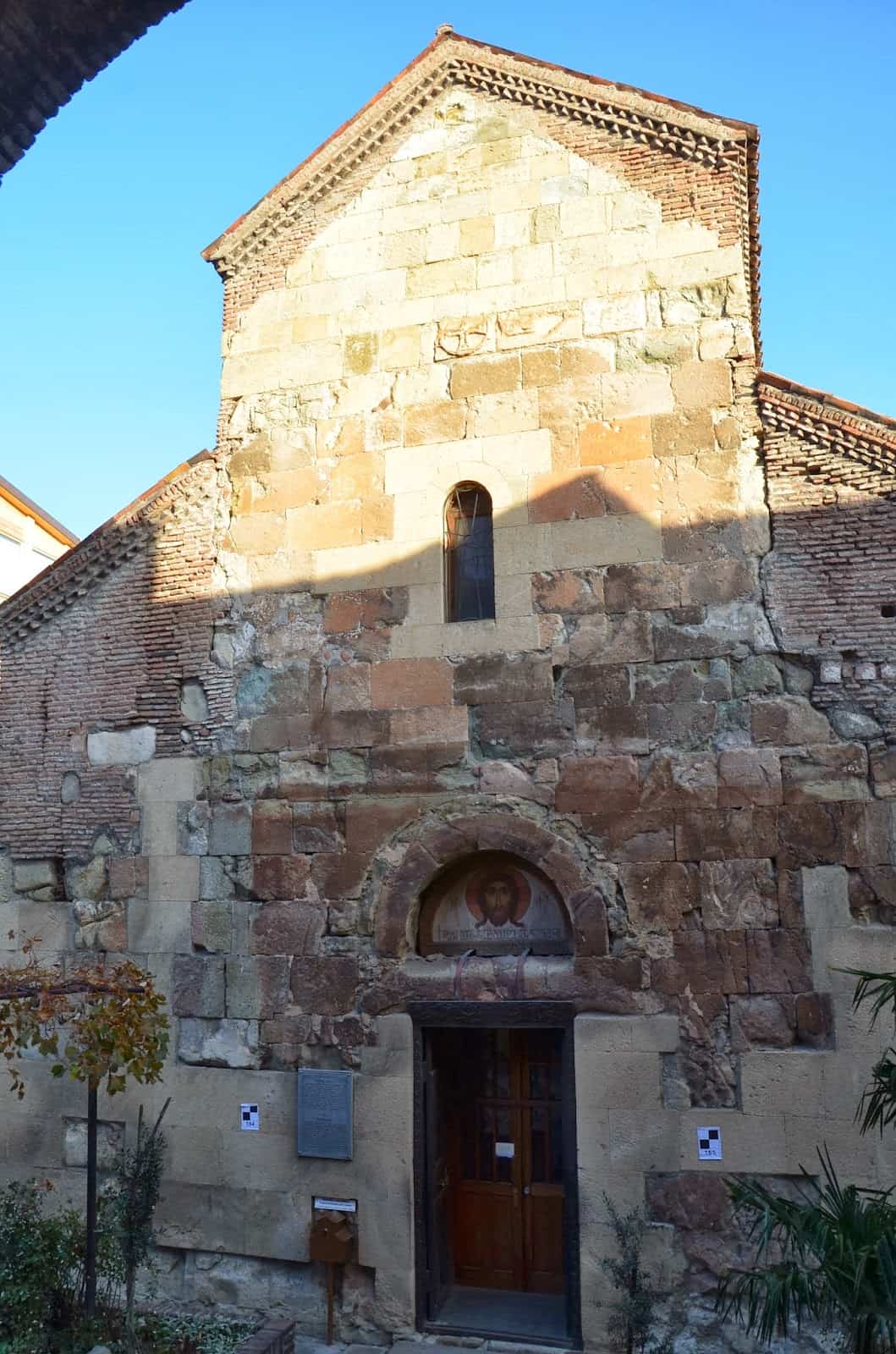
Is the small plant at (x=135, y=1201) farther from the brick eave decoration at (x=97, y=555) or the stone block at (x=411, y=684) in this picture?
the brick eave decoration at (x=97, y=555)

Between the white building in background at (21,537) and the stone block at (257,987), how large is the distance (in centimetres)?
1325

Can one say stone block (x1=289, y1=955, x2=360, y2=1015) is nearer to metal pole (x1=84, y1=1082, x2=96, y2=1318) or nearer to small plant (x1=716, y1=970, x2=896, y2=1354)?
metal pole (x1=84, y1=1082, x2=96, y2=1318)

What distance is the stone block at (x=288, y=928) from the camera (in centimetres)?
966

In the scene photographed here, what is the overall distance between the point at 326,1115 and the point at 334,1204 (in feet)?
2.28

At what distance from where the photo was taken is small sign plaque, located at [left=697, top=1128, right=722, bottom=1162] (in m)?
8.40

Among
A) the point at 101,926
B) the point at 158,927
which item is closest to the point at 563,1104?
the point at 158,927

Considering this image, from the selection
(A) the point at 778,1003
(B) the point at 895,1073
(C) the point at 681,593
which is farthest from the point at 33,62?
(A) the point at 778,1003

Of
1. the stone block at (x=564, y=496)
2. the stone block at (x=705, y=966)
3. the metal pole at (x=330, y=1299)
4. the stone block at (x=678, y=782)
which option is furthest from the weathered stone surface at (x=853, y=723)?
the metal pole at (x=330, y=1299)

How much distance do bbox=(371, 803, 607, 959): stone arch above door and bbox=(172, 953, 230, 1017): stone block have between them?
4.99 ft

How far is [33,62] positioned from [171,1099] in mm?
8639

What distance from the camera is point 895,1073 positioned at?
6.42m

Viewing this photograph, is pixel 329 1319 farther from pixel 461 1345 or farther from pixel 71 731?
pixel 71 731

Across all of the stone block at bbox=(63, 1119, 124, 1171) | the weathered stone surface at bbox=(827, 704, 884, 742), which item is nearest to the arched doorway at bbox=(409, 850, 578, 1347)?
the weathered stone surface at bbox=(827, 704, 884, 742)

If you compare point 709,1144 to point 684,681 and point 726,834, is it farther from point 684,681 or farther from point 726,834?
point 684,681
